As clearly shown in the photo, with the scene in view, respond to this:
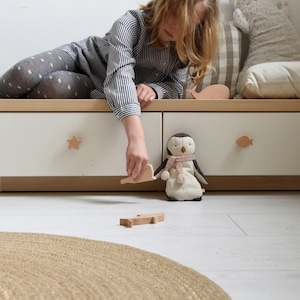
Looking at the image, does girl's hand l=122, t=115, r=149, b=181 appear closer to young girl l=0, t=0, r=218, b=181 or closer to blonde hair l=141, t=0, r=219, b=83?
young girl l=0, t=0, r=218, b=181

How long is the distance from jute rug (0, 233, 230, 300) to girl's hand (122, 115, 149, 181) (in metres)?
0.41

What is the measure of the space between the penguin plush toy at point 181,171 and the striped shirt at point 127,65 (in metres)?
0.15

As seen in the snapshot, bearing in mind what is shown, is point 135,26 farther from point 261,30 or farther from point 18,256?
point 18,256

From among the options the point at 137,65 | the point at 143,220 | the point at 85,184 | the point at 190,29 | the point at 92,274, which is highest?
the point at 190,29

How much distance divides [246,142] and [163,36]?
15.4 inches

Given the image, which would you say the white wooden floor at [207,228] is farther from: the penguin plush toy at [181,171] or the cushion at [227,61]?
the cushion at [227,61]

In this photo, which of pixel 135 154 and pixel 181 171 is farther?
pixel 181 171

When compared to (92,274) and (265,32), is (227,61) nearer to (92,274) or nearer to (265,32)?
(265,32)

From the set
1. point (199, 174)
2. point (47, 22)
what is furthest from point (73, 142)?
point (47, 22)

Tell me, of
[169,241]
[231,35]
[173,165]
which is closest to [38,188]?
[173,165]

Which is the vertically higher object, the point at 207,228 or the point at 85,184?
Result: the point at 207,228

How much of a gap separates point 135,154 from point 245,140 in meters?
0.39

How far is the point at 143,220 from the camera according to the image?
1184 millimetres

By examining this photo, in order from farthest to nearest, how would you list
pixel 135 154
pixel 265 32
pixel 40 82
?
1. pixel 265 32
2. pixel 40 82
3. pixel 135 154
